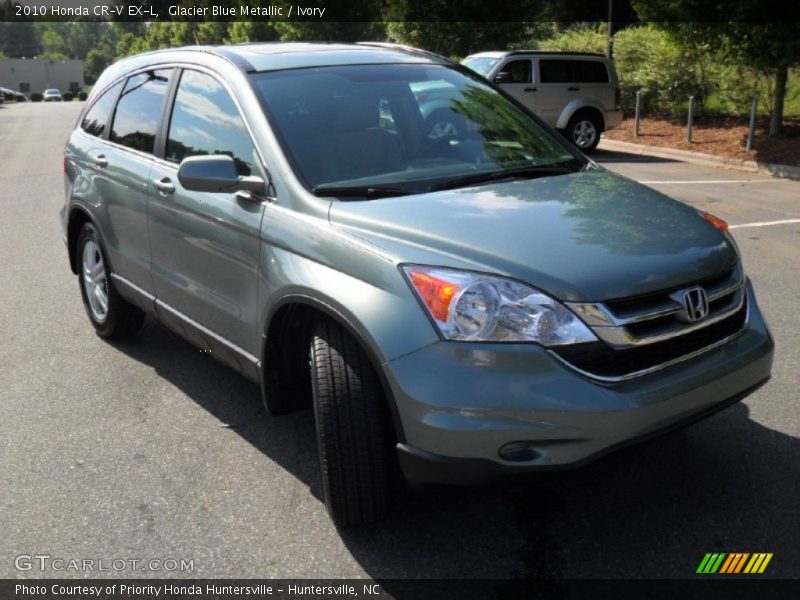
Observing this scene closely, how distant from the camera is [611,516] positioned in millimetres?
3525

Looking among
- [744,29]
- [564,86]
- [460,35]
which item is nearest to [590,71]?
[564,86]

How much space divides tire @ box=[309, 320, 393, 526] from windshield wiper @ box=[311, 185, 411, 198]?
60 centimetres

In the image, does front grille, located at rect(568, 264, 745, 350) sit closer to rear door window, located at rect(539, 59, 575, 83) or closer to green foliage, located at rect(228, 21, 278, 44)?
rear door window, located at rect(539, 59, 575, 83)

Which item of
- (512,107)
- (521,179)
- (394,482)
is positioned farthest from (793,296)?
(394,482)

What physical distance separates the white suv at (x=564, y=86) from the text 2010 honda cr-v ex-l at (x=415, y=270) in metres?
12.7

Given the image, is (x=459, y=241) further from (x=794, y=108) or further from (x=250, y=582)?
(x=794, y=108)

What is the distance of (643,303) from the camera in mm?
3092

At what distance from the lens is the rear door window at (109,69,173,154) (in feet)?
16.1

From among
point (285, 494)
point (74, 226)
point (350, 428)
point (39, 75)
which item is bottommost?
point (39, 75)

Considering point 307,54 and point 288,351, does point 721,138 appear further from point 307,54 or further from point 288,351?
point 288,351

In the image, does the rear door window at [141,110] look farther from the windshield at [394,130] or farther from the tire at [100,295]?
the windshield at [394,130]

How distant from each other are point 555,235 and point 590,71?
15.5 meters

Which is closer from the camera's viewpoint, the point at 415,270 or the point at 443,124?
the point at 415,270

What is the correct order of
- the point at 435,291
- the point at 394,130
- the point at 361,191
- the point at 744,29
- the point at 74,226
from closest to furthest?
the point at 435,291 < the point at 361,191 < the point at 394,130 < the point at 74,226 < the point at 744,29
